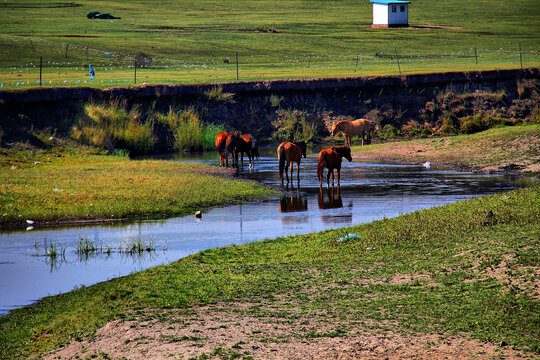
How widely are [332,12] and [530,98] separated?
7390 centimetres

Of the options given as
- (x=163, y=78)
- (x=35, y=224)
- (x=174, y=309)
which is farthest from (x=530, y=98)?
(x=174, y=309)

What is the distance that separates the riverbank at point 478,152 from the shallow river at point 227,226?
1972mm

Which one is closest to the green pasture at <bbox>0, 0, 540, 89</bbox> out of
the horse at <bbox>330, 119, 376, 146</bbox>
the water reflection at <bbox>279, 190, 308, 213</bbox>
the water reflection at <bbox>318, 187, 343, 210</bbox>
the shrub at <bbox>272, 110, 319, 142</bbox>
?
the shrub at <bbox>272, 110, 319, 142</bbox>

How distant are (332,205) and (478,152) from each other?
→ 46.0 ft

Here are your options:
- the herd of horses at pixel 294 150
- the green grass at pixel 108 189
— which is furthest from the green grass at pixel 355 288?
the herd of horses at pixel 294 150

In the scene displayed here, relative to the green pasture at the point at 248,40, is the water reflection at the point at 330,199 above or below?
below

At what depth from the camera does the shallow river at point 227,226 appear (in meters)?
15.4

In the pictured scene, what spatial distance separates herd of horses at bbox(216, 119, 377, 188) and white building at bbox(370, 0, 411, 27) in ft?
185

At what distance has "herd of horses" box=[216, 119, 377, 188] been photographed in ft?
87.6

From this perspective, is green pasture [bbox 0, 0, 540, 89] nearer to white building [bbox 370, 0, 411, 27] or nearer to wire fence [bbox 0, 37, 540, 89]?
wire fence [bbox 0, 37, 540, 89]

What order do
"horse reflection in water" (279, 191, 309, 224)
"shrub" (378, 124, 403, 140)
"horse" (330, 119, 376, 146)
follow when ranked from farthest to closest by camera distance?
"shrub" (378, 124, 403, 140) < "horse" (330, 119, 376, 146) < "horse reflection in water" (279, 191, 309, 224)

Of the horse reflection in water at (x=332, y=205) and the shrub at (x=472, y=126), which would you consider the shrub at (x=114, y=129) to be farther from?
the shrub at (x=472, y=126)

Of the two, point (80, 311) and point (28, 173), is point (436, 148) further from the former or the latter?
point (80, 311)

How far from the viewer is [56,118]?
39.2 metres
